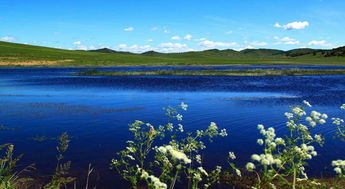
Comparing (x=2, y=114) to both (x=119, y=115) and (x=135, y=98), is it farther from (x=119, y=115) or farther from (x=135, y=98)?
(x=135, y=98)

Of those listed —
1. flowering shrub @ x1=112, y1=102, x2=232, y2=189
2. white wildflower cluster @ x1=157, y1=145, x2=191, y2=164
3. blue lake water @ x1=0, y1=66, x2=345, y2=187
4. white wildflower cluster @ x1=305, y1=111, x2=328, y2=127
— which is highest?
white wildflower cluster @ x1=305, y1=111, x2=328, y2=127

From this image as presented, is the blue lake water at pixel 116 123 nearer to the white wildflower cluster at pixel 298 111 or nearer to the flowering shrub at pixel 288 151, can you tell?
the flowering shrub at pixel 288 151

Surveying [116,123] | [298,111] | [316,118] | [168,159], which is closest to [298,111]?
[298,111]

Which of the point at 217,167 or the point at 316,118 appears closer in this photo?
the point at 316,118

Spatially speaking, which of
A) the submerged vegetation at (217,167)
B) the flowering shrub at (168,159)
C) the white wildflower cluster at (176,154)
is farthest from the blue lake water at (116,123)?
the white wildflower cluster at (176,154)

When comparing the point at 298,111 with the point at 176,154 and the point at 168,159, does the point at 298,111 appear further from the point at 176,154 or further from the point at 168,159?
the point at 168,159

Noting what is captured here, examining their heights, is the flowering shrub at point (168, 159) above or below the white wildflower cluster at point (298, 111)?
below

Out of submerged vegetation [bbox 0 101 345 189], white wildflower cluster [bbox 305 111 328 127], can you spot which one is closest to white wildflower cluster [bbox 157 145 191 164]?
submerged vegetation [bbox 0 101 345 189]

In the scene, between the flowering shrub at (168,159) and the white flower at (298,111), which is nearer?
the flowering shrub at (168,159)

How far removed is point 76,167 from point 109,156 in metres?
1.59

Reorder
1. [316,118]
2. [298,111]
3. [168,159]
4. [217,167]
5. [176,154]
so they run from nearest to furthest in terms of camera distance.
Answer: [176,154] → [316,118] → [298,111] → [217,167] → [168,159]

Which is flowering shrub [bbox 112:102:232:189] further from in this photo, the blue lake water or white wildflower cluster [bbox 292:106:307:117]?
white wildflower cluster [bbox 292:106:307:117]

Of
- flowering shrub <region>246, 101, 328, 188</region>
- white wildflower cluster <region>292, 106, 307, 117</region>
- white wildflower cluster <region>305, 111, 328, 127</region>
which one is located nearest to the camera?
flowering shrub <region>246, 101, 328, 188</region>

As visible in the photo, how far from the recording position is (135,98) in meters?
30.1
